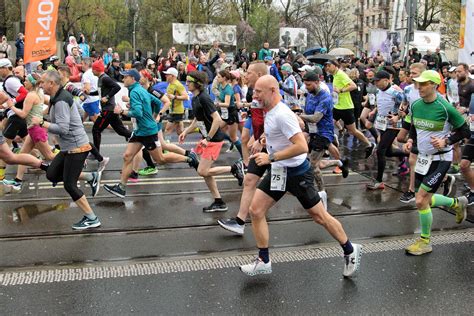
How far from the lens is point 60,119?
20.8ft

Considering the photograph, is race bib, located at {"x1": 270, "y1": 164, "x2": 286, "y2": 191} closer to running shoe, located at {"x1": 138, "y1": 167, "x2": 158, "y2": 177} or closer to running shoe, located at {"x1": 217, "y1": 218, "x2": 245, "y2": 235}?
running shoe, located at {"x1": 217, "y1": 218, "x2": 245, "y2": 235}

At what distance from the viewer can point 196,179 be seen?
9.27 m

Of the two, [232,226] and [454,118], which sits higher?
[454,118]

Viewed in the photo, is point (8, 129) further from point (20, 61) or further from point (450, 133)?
point (20, 61)

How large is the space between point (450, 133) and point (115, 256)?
3733 millimetres

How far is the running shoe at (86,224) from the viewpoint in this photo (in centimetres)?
647

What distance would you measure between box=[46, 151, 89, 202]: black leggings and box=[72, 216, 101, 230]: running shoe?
283 mm

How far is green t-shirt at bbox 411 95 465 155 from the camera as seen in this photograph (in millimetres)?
5822

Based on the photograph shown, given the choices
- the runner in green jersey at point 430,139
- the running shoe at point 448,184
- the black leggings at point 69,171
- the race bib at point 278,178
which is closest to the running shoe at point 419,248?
the runner in green jersey at point 430,139

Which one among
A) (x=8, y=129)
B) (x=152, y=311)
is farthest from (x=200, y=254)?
(x=8, y=129)

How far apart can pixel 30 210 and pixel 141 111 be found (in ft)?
6.49

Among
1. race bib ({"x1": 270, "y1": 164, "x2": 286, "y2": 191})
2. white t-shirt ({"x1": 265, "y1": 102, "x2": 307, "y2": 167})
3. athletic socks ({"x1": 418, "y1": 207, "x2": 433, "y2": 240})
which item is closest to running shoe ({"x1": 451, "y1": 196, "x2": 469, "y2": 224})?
athletic socks ({"x1": 418, "y1": 207, "x2": 433, "y2": 240})

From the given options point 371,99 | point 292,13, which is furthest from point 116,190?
point 292,13

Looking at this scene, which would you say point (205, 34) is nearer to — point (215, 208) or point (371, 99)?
point (371, 99)
